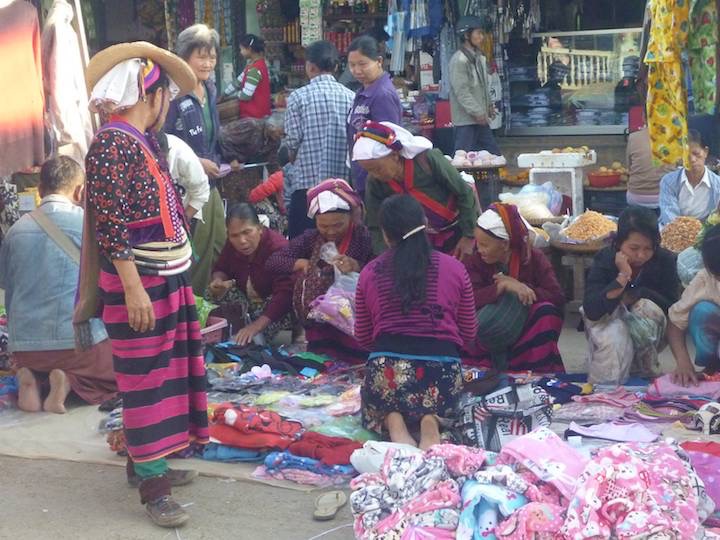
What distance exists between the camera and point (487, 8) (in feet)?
35.6

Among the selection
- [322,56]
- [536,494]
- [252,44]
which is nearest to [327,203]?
[322,56]

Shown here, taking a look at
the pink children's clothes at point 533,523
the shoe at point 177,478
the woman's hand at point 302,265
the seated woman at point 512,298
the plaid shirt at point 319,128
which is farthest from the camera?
the plaid shirt at point 319,128

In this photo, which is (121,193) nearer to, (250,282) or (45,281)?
(45,281)

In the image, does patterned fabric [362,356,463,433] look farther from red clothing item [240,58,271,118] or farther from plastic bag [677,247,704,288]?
red clothing item [240,58,271,118]

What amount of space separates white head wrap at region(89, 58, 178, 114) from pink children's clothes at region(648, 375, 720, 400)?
280 centimetres

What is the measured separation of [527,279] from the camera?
5723 millimetres

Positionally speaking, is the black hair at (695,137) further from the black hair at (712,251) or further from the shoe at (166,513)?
the shoe at (166,513)

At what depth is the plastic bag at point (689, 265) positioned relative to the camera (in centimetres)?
558

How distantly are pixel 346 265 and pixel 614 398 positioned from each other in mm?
1659

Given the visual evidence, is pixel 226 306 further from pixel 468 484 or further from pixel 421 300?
pixel 468 484

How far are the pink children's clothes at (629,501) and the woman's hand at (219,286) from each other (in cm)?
353

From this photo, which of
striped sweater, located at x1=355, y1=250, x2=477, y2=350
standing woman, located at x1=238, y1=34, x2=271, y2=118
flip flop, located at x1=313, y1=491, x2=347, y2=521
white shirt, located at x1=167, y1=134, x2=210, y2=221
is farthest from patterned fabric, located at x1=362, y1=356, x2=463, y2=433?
standing woman, located at x1=238, y1=34, x2=271, y2=118

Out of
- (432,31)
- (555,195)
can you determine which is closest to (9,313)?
(555,195)

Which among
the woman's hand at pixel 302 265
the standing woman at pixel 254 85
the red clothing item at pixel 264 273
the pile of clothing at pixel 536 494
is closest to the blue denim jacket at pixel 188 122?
the red clothing item at pixel 264 273
